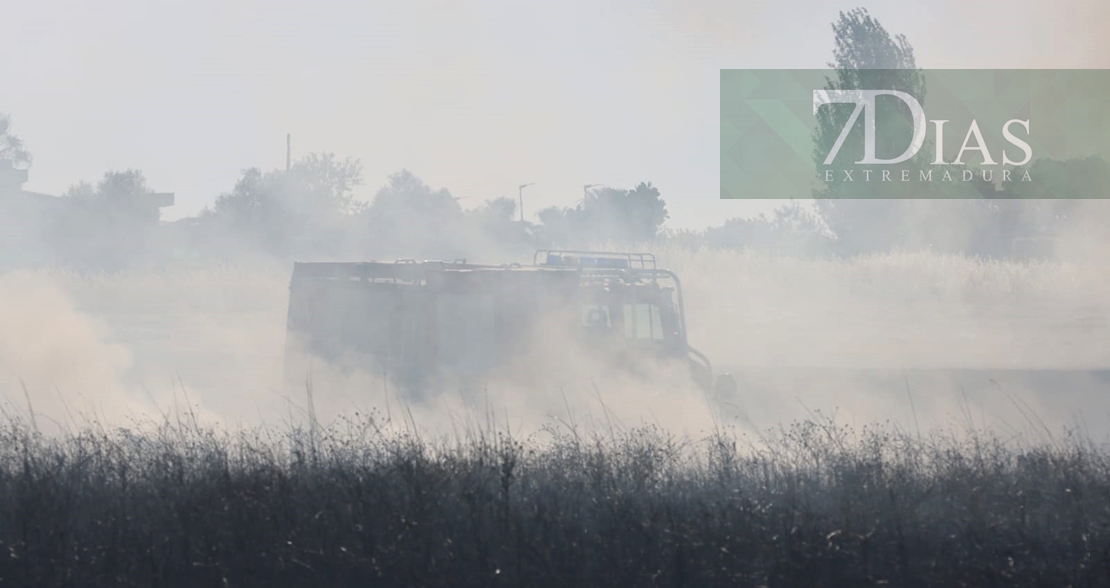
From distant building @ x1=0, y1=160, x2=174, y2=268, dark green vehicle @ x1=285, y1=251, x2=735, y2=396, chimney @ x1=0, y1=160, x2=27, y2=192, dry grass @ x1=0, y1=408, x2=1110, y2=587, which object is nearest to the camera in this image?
dry grass @ x1=0, y1=408, x2=1110, y2=587

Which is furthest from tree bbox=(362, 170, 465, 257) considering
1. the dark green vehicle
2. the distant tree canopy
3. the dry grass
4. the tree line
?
the dry grass

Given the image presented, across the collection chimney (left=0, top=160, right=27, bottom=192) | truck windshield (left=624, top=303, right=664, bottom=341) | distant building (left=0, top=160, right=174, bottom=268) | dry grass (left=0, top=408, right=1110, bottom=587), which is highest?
chimney (left=0, top=160, right=27, bottom=192)

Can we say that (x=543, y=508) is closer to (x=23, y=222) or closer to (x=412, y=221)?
(x=23, y=222)

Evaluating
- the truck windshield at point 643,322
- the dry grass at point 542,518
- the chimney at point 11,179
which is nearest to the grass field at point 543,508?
the dry grass at point 542,518

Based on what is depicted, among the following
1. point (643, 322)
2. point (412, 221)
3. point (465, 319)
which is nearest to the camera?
point (465, 319)

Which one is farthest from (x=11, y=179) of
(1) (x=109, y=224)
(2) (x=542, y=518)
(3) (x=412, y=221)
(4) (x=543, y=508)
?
(2) (x=542, y=518)

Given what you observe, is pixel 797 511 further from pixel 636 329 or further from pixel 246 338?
pixel 246 338

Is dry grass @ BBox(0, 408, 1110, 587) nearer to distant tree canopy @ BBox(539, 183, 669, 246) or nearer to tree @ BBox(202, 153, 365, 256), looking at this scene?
tree @ BBox(202, 153, 365, 256)

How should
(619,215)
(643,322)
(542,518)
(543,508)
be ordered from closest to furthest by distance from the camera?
(542,518) → (543,508) → (643,322) → (619,215)

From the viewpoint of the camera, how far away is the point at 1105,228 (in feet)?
152

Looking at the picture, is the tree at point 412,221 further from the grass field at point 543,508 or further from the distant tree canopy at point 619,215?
the grass field at point 543,508

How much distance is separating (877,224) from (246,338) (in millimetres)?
26521

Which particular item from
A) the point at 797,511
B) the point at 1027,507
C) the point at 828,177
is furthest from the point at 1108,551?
the point at 828,177

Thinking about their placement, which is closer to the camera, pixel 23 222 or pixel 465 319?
pixel 465 319
